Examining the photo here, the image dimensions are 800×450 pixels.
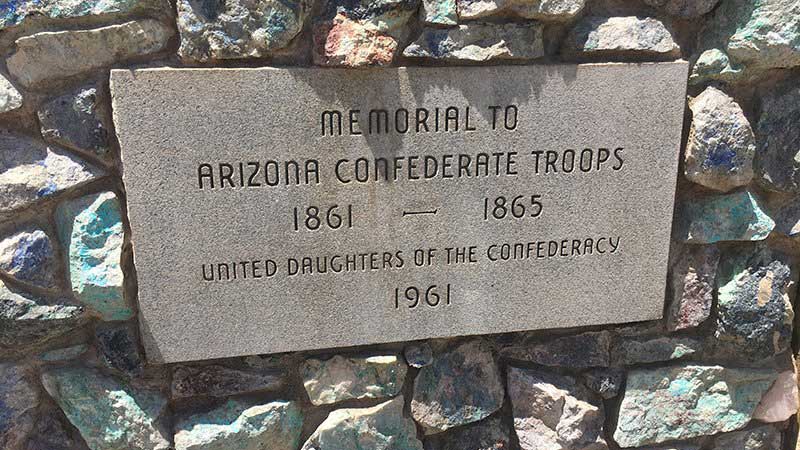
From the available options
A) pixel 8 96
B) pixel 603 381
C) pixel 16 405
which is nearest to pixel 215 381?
pixel 16 405

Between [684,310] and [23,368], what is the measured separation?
1.87 metres

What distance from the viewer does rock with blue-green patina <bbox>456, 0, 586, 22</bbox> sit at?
5.33ft

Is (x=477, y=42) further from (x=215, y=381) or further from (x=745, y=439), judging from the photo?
(x=745, y=439)

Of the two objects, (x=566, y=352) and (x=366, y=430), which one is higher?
(x=566, y=352)

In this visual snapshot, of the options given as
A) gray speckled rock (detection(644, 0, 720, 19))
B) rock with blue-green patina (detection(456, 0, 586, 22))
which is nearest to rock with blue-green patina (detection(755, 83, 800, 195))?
gray speckled rock (detection(644, 0, 720, 19))

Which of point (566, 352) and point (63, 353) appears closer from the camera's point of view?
point (63, 353)

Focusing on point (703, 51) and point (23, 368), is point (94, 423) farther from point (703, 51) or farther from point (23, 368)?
point (703, 51)

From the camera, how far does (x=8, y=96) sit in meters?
1.56

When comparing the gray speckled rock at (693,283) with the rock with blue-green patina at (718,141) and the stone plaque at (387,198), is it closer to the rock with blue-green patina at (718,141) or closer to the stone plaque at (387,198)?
the stone plaque at (387,198)

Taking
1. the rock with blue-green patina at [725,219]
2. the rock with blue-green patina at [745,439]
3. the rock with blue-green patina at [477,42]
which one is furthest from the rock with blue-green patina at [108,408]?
the rock with blue-green patina at [745,439]

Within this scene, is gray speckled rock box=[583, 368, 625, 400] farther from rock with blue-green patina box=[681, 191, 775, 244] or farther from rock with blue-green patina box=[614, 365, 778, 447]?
rock with blue-green patina box=[681, 191, 775, 244]

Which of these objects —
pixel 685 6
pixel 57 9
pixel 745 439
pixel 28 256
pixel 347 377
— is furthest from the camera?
pixel 745 439

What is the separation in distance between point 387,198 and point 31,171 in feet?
2.87

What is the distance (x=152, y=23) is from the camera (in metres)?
1.57
